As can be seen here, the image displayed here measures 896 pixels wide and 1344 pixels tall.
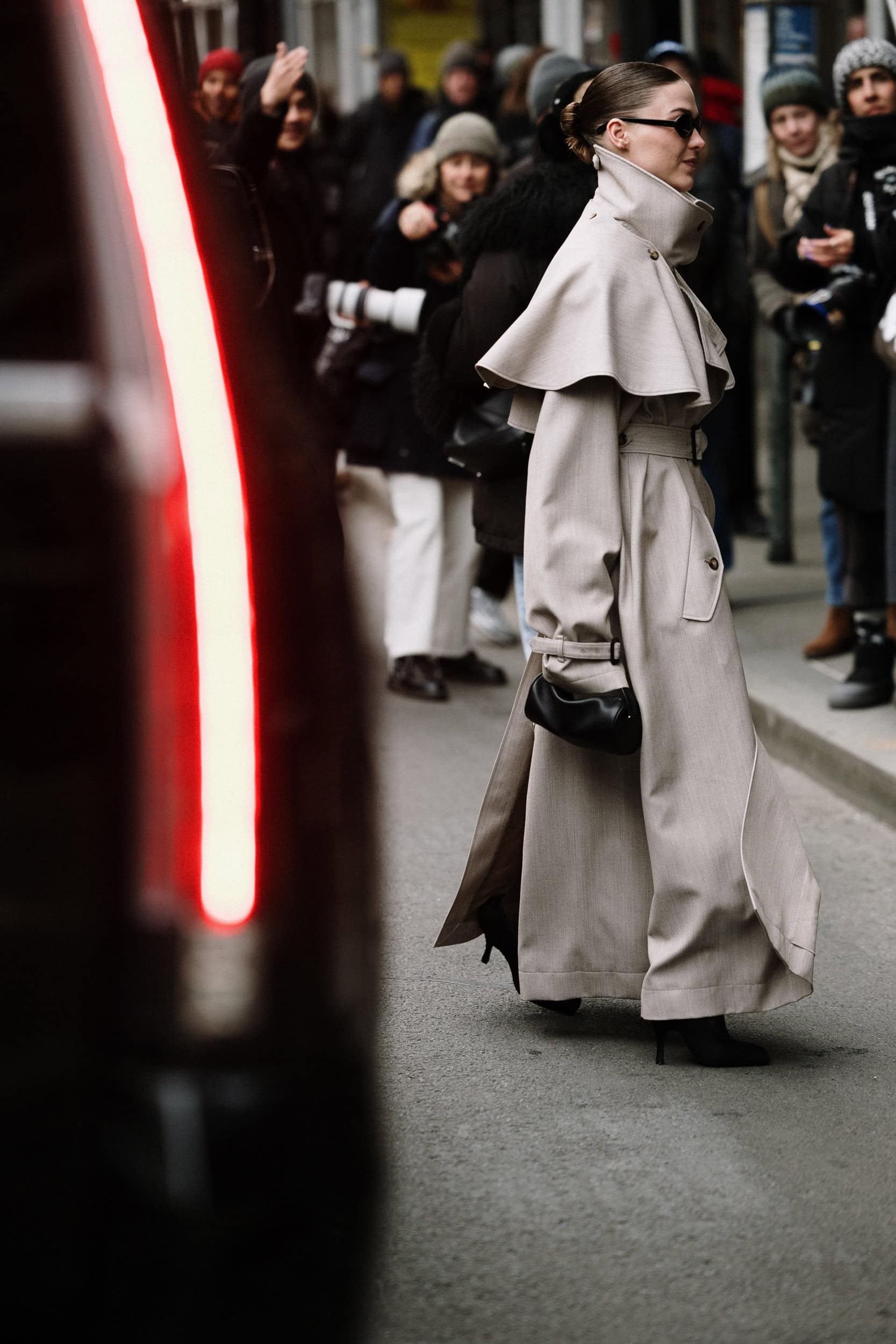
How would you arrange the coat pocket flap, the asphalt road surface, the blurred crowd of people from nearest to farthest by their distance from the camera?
the asphalt road surface < the coat pocket flap < the blurred crowd of people

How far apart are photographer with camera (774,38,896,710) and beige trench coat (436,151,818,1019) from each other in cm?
285

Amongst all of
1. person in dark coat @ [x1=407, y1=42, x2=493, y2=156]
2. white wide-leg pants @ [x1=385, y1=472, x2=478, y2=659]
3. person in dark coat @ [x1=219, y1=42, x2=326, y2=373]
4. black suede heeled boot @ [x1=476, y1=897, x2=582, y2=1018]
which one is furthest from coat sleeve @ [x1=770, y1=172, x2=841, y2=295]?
person in dark coat @ [x1=407, y1=42, x2=493, y2=156]

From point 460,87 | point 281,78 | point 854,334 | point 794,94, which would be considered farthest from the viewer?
point 460,87

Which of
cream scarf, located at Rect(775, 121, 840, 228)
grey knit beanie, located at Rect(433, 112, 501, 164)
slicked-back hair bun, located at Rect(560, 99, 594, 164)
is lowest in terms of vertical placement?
cream scarf, located at Rect(775, 121, 840, 228)

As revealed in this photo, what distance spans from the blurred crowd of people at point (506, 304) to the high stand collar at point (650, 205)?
3.79 feet

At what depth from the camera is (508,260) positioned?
18.0 ft

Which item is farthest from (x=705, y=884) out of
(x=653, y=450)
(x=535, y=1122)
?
(x=653, y=450)

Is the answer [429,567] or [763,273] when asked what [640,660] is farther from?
[763,273]

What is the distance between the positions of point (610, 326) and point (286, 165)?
14.8 ft

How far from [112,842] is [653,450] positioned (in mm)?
2445

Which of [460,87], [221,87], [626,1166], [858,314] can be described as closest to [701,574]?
[626,1166]

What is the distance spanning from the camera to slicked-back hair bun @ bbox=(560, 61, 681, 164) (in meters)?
4.03

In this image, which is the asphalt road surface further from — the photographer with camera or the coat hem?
the photographer with camera

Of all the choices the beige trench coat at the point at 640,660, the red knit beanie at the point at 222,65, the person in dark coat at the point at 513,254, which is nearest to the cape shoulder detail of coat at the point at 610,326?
the beige trench coat at the point at 640,660
